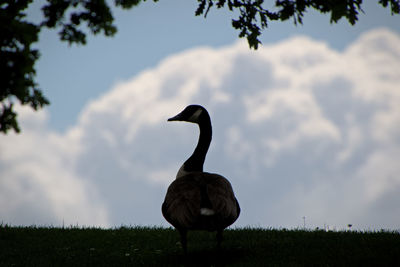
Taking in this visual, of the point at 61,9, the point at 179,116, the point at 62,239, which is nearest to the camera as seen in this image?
the point at 61,9

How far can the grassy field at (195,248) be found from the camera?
35.8 feet

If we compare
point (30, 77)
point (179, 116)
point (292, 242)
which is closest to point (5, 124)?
point (30, 77)

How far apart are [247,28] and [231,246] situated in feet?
17.2

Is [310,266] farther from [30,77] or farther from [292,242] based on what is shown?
[30,77]

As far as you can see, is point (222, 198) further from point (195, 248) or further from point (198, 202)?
point (195, 248)

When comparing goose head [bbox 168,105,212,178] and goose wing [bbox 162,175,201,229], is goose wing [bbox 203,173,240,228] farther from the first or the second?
goose head [bbox 168,105,212,178]

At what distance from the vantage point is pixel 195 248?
12.4 meters

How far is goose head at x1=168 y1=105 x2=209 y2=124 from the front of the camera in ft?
39.7

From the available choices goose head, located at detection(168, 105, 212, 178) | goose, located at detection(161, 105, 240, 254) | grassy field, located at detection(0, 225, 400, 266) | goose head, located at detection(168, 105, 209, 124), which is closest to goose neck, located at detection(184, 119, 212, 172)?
goose head, located at detection(168, 105, 212, 178)

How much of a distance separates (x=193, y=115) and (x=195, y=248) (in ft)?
10.7

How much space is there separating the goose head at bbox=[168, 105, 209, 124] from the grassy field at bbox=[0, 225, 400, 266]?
3.13m

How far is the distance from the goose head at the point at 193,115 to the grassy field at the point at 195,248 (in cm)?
313

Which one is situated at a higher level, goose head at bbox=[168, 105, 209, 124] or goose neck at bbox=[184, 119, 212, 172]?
goose head at bbox=[168, 105, 209, 124]

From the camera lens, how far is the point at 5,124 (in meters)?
7.59
